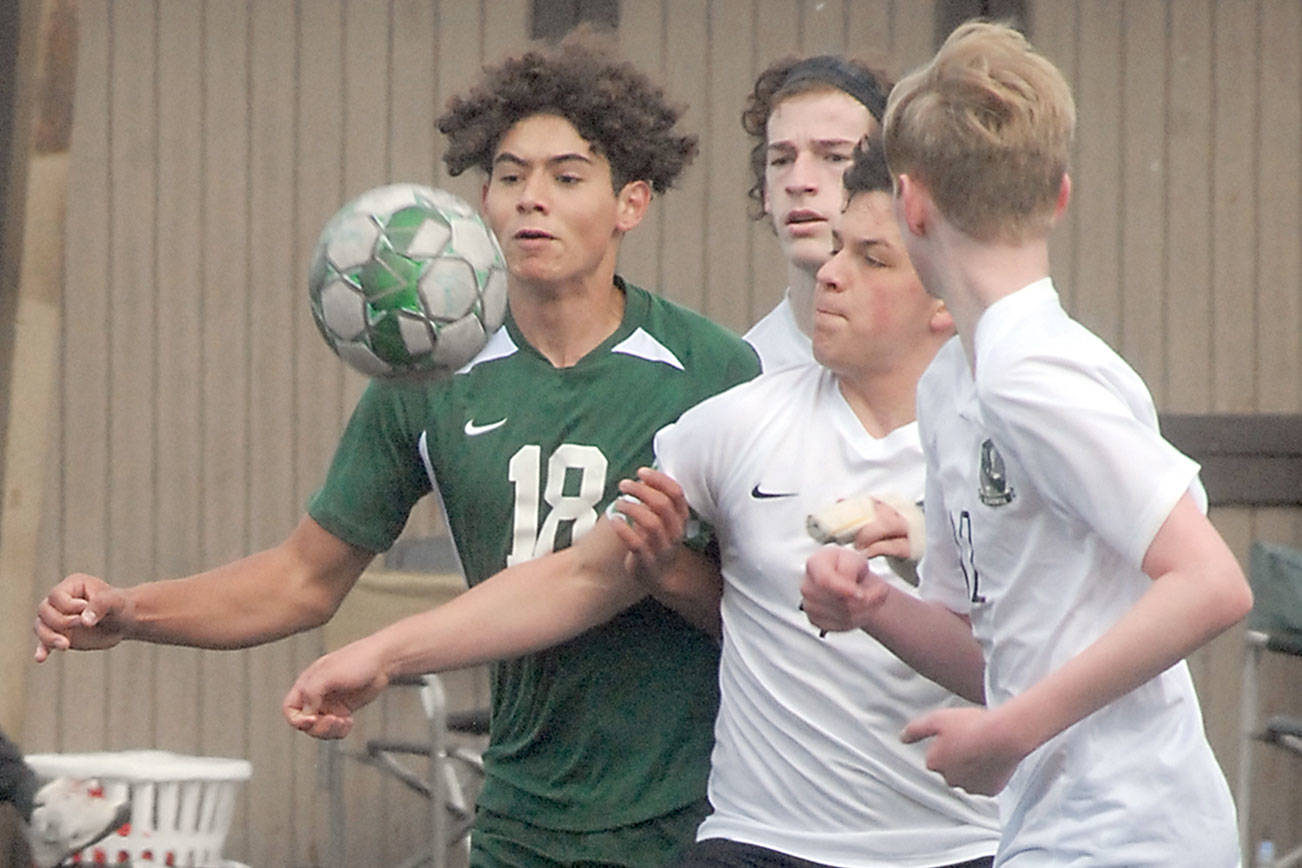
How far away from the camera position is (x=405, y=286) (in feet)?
12.3

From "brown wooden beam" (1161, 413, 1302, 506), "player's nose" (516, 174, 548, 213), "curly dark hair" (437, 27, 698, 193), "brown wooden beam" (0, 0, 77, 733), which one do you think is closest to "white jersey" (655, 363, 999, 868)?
"player's nose" (516, 174, 548, 213)

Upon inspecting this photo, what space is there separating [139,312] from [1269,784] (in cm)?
418

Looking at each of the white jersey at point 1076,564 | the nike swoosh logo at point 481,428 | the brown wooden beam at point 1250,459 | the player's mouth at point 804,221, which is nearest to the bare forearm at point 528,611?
the nike swoosh logo at point 481,428

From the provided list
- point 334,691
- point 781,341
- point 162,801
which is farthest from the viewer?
point 162,801

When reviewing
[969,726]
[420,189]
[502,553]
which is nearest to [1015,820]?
[969,726]

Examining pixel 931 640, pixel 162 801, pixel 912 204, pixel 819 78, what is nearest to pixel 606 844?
pixel 931 640

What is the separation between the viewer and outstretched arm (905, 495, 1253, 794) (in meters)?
2.53

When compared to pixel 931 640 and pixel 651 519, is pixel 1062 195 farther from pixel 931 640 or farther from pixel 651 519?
pixel 651 519

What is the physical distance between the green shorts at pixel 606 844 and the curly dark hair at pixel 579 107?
1158 millimetres

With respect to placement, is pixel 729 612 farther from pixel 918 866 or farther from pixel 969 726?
pixel 969 726

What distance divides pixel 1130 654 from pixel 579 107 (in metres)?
1.89

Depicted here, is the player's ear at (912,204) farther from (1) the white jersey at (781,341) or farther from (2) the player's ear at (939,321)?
(1) the white jersey at (781,341)

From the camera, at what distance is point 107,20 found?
748 centimetres

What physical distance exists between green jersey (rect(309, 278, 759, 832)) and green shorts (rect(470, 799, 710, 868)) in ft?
0.07
